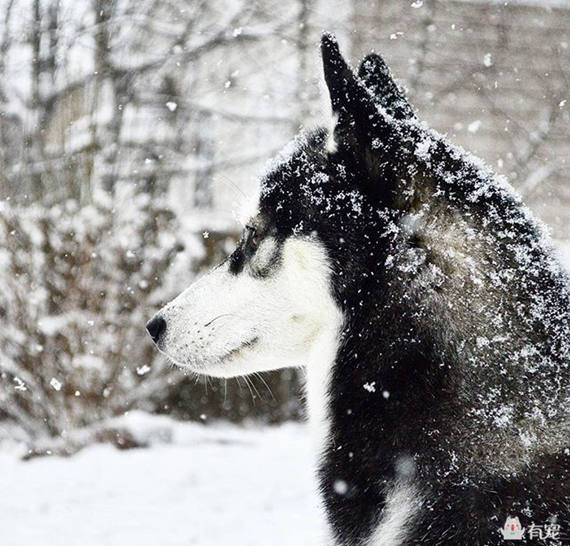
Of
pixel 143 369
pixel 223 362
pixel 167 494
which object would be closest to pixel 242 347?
pixel 223 362

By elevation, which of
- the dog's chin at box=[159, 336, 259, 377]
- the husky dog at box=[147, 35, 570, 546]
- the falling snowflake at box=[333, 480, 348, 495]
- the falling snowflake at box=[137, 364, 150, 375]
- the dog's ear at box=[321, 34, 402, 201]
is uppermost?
the dog's ear at box=[321, 34, 402, 201]

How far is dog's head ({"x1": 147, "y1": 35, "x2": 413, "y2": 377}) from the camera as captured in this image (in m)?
2.15

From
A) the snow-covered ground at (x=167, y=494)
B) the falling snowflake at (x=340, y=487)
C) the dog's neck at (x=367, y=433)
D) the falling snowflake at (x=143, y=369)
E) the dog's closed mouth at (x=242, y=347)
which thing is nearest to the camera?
the dog's neck at (x=367, y=433)

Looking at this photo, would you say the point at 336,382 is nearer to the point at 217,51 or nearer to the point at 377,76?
the point at 377,76

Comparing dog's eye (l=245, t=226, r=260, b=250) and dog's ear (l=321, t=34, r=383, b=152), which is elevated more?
dog's ear (l=321, t=34, r=383, b=152)

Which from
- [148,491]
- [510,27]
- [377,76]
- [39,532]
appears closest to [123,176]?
[148,491]

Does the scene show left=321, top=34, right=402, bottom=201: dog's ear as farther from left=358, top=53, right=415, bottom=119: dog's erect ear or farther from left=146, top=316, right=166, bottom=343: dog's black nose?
left=146, top=316, right=166, bottom=343: dog's black nose

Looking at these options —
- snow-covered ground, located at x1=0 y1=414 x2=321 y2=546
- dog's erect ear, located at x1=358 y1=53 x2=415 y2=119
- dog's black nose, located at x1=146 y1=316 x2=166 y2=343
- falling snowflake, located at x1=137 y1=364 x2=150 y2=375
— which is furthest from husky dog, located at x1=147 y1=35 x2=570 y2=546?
falling snowflake, located at x1=137 y1=364 x2=150 y2=375

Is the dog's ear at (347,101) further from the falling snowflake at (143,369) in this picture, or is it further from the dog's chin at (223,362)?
the falling snowflake at (143,369)

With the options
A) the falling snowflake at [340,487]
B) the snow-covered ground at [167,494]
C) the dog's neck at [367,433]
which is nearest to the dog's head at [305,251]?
the dog's neck at [367,433]

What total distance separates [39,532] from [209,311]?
235 centimetres

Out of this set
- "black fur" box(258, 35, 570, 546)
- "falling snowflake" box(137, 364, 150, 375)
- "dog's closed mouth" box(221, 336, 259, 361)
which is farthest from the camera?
"falling snowflake" box(137, 364, 150, 375)

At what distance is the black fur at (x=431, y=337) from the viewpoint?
192cm

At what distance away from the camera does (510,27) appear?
38.0 feet
